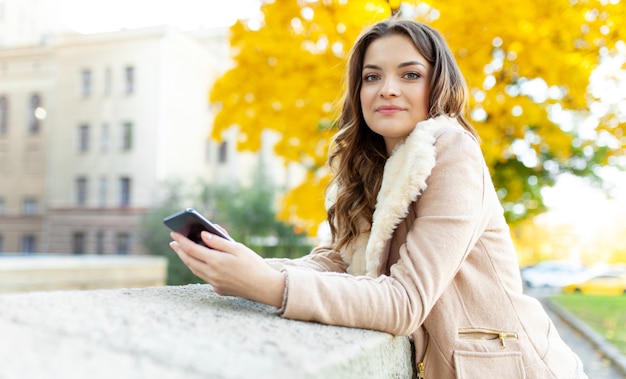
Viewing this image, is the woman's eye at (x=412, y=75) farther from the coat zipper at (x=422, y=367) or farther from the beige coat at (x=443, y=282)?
the coat zipper at (x=422, y=367)

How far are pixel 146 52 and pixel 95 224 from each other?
8617mm

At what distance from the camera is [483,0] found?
4.73 m

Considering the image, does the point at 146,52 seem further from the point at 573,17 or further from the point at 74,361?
the point at 74,361

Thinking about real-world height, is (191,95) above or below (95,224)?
above

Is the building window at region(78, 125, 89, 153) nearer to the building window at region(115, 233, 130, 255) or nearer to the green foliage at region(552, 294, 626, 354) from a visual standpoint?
the building window at region(115, 233, 130, 255)

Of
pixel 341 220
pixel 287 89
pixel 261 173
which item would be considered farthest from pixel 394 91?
pixel 261 173

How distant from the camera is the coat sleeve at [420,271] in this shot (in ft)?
4.40

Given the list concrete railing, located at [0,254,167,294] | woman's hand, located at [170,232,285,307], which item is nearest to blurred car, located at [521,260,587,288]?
concrete railing, located at [0,254,167,294]

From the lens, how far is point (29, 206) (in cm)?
3058

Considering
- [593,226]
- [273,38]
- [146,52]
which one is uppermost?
[146,52]

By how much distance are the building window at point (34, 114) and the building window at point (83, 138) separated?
274 cm

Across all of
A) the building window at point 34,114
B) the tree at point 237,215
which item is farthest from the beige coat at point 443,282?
the building window at point 34,114

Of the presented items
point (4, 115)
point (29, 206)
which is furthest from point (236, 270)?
point (4, 115)

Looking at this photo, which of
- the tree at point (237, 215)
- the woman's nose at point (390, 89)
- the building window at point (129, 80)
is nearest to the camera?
the woman's nose at point (390, 89)
